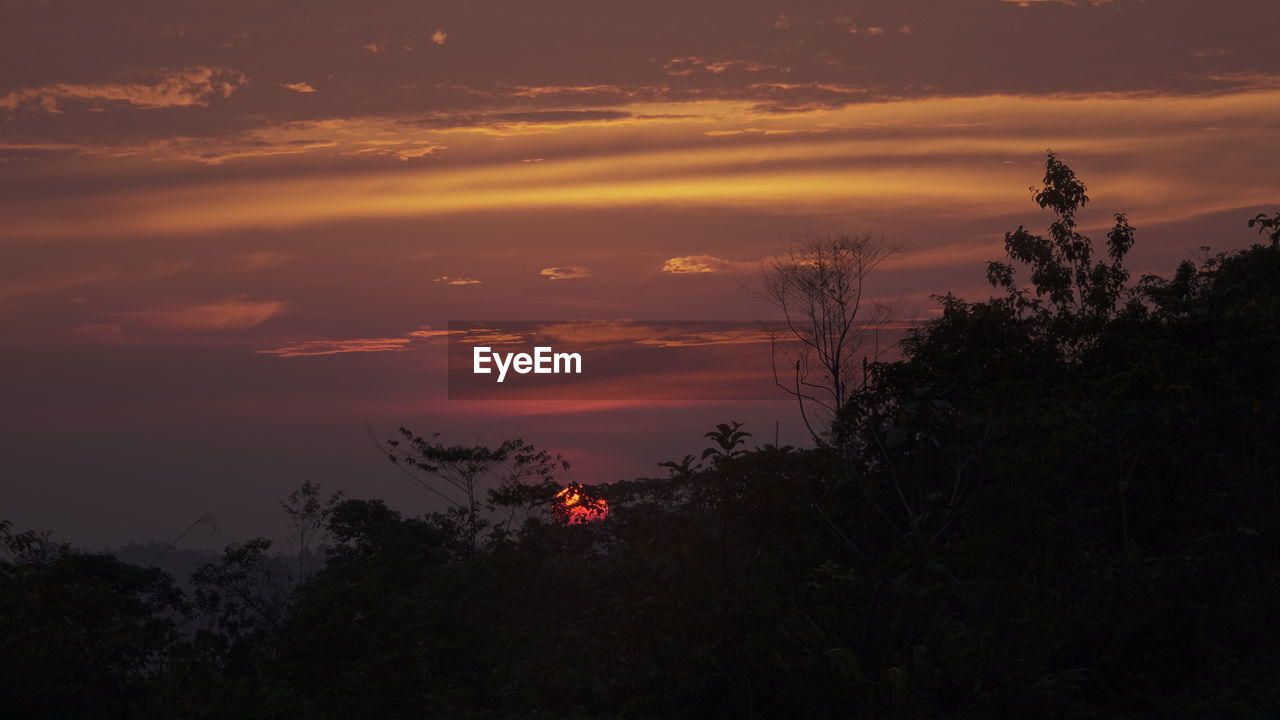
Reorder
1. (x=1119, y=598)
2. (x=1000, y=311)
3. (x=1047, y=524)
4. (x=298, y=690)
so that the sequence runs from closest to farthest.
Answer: (x=1119, y=598) → (x=1047, y=524) → (x=298, y=690) → (x=1000, y=311)

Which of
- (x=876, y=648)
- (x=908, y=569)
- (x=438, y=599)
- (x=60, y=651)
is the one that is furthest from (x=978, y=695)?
(x=60, y=651)

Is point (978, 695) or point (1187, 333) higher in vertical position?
point (1187, 333)

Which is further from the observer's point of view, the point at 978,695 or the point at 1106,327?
the point at 1106,327

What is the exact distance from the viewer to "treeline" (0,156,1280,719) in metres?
10.8

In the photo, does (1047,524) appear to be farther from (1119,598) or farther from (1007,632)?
(1007,632)

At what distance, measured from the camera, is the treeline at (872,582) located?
10820mm

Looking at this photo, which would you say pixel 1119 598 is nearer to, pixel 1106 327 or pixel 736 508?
pixel 736 508

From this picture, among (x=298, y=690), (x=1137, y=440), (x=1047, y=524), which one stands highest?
(x=1137, y=440)

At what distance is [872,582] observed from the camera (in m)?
12.9

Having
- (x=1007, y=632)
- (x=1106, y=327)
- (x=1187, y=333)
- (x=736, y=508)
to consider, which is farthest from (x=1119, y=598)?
(x=1106, y=327)

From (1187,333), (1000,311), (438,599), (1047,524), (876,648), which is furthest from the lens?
(1000,311)

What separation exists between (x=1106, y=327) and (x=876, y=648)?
13881mm

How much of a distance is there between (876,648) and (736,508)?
254 centimetres

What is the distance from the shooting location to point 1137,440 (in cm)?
1625
